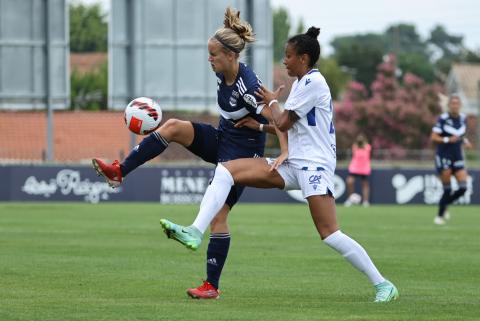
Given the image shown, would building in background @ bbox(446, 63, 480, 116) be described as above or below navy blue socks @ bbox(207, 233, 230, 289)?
below

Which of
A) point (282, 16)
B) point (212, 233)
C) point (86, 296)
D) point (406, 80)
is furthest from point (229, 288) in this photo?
point (282, 16)

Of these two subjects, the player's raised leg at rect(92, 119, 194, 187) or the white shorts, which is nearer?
the white shorts

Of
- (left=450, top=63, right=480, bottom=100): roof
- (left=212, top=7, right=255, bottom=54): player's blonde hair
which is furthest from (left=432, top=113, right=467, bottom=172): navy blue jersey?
(left=450, top=63, right=480, bottom=100): roof

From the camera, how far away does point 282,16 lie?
10769 centimetres

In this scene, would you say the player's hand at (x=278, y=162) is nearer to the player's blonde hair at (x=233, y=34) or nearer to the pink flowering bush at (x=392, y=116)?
the player's blonde hair at (x=233, y=34)

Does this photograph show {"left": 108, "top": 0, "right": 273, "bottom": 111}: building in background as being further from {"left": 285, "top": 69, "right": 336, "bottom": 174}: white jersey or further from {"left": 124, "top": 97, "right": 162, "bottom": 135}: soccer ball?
{"left": 285, "top": 69, "right": 336, "bottom": 174}: white jersey

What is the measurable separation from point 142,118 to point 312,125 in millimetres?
1664

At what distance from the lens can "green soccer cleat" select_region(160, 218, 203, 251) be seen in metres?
9.21

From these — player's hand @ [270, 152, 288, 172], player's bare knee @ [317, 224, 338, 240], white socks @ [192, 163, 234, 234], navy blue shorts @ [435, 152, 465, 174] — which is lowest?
navy blue shorts @ [435, 152, 465, 174]

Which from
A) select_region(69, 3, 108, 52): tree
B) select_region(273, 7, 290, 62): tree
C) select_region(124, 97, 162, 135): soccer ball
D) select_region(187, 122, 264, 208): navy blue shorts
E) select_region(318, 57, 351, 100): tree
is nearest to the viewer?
select_region(187, 122, 264, 208): navy blue shorts

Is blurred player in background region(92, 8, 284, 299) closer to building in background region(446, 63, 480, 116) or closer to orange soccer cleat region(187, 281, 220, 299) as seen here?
orange soccer cleat region(187, 281, 220, 299)

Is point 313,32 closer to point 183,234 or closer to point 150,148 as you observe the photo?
point 150,148

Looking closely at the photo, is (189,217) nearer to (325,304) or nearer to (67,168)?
(67,168)

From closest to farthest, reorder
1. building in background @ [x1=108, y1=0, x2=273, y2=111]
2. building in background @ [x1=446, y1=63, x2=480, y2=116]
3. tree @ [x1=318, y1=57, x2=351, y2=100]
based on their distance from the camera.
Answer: building in background @ [x1=108, y1=0, x2=273, y2=111] → tree @ [x1=318, y1=57, x2=351, y2=100] → building in background @ [x1=446, y1=63, x2=480, y2=116]
